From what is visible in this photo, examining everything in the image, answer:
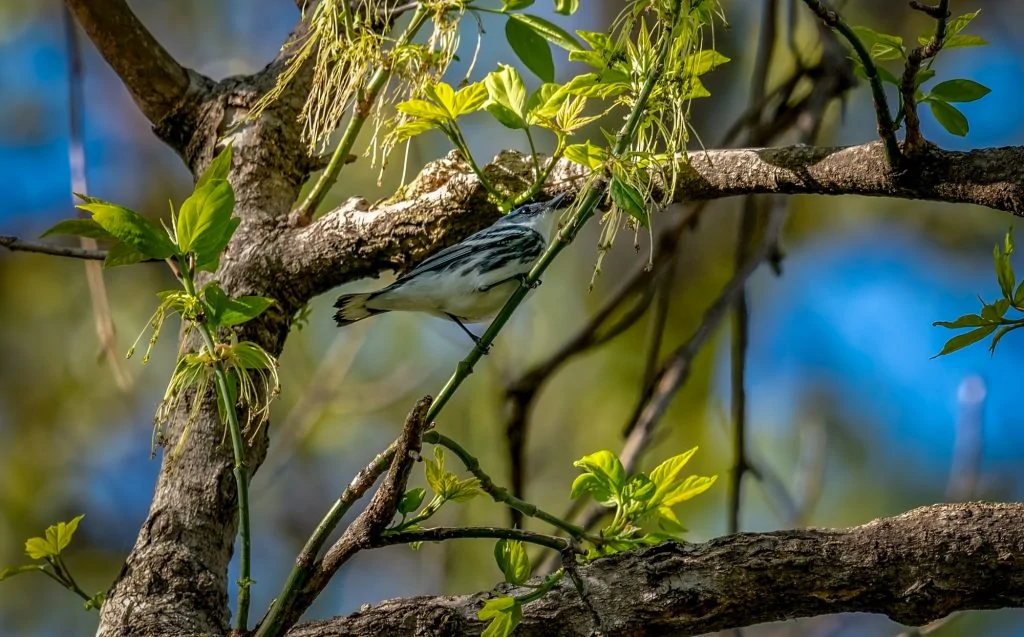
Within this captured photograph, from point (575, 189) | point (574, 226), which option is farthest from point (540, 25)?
point (575, 189)

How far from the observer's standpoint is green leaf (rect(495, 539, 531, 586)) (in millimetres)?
1357

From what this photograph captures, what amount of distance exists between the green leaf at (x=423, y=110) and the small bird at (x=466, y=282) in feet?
2.61

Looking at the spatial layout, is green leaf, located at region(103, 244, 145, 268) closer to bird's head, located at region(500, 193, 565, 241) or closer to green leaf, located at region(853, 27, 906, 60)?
green leaf, located at region(853, 27, 906, 60)

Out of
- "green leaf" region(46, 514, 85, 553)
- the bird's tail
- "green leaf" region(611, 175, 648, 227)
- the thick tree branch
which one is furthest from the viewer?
the bird's tail

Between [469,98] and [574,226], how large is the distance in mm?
204

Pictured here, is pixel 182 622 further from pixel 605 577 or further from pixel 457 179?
pixel 457 179

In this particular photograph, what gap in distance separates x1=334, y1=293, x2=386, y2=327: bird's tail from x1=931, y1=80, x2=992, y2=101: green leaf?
1.27m

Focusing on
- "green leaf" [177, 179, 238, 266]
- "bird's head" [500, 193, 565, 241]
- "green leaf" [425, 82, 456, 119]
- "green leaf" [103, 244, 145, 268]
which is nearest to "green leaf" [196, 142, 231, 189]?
"green leaf" [177, 179, 238, 266]

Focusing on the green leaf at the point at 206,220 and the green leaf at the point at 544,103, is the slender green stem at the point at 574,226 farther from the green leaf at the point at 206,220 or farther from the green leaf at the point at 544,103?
the green leaf at the point at 206,220

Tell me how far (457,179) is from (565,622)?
2.68 feet

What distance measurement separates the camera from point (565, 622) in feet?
4.53

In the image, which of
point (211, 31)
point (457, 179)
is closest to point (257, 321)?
point (457, 179)

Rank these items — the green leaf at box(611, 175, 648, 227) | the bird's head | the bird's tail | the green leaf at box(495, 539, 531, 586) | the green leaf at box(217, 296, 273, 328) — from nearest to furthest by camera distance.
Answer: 1. the green leaf at box(611, 175, 648, 227)
2. the green leaf at box(217, 296, 273, 328)
3. the green leaf at box(495, 539, 531, 586)
4. the bird's tail
5. the bird's head

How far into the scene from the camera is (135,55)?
2.15m
